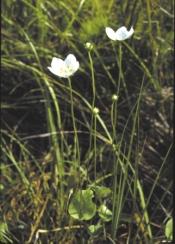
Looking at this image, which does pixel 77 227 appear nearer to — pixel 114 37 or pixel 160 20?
pixel 114 37

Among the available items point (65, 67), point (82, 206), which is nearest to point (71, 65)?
point (65, 67)

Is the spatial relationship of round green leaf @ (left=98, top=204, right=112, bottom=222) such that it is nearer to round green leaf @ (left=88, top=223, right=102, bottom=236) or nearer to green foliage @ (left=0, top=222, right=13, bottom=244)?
round green leaf @ (left=88, top=223, right=102, bottom=236)

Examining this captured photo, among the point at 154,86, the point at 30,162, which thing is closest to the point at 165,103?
the point at 154,86

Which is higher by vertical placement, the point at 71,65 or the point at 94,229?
the point at 71,65

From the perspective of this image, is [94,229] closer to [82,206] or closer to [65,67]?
[82,206]

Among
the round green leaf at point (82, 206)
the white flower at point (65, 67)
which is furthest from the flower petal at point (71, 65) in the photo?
the round green leaf at point (82, 206)
